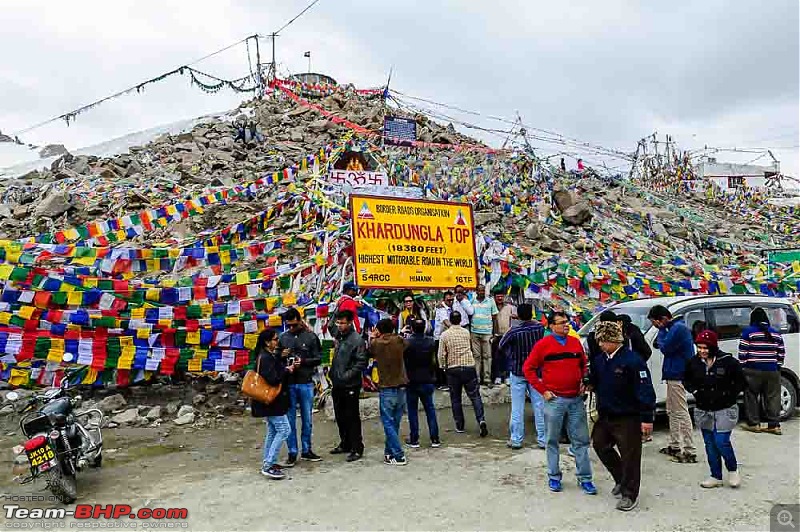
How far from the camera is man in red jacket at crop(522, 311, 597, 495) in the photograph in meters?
5.48

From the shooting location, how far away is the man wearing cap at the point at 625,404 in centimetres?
504

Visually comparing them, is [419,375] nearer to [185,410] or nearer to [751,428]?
[185,410]

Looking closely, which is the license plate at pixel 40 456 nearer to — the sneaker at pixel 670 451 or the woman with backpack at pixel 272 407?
the woman with backpack at pixel 272 407

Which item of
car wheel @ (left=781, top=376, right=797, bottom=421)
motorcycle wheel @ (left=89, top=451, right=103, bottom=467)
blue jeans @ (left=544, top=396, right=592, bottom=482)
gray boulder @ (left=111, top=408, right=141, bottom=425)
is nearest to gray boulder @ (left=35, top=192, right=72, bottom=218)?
gray boulder @ (left=111, top=408, right=141, bottom=425)

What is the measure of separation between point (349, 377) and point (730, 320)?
5287 mm

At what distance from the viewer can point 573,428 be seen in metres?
5.53

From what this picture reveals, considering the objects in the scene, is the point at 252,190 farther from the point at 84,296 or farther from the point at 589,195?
the point at 589,195

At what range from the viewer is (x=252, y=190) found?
17.0m

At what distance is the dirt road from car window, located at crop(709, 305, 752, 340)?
1338mm

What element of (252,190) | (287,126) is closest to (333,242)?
(252,190)

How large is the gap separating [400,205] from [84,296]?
16.2 ft

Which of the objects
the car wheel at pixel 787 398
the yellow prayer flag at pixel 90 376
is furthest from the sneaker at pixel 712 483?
the yellow prayer flag at pixel 90 376

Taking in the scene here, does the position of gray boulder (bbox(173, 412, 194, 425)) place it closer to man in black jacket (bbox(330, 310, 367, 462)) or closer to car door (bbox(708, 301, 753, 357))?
man in black jacket (bbox(330, 310, 367, 462))

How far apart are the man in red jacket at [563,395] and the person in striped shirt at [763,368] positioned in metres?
3.32
